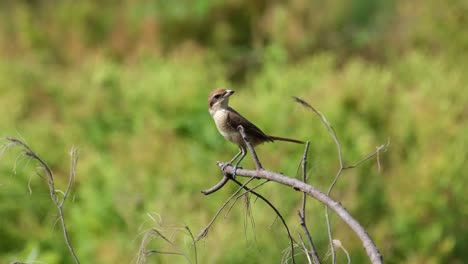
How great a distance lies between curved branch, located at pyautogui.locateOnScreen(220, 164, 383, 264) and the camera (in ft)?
4.36

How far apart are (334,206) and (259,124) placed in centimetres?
466

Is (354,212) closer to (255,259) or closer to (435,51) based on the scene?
(255,259)

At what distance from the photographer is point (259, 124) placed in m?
6.07

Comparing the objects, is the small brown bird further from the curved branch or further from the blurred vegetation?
the blurred vegetation

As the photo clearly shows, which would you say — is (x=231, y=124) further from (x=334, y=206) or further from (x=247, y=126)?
(x=334, y=206)

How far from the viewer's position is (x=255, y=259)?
4426 millimetres

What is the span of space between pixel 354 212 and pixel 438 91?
2.00 m

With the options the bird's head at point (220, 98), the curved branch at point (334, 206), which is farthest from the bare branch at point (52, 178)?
the bird's head at point (220, 98)

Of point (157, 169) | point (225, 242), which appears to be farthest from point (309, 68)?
point (225, 242)

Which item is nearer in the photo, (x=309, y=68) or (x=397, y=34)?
(x=309, y=68)

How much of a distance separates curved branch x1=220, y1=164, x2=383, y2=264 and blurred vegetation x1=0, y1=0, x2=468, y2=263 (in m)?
2.13

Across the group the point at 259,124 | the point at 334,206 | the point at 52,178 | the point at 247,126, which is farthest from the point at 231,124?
the point at 259,124

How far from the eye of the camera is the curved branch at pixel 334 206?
133cm

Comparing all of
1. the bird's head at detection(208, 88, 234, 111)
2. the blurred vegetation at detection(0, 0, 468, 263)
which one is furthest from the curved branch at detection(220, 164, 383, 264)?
the blurred vegetation at detection(0, 0, 468, 263)
